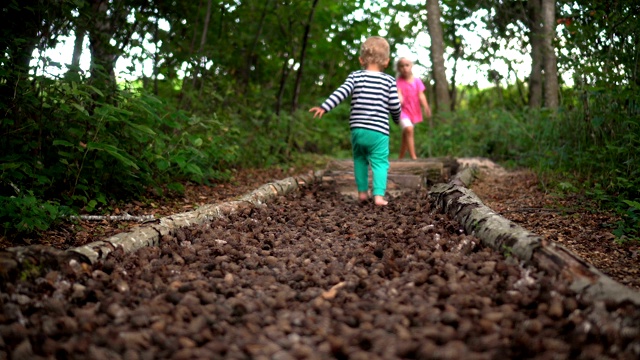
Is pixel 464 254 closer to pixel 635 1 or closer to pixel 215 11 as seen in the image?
pixel 635 1

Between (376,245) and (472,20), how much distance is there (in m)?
13.5

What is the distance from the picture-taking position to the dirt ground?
1764 millimetres

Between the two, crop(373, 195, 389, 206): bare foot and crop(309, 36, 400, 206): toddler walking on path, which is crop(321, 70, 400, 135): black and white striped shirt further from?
crop(373, 195, 389, 206): bare foot

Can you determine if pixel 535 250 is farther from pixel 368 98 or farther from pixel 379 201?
pixel 368 98

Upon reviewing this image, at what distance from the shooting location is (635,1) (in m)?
4.71

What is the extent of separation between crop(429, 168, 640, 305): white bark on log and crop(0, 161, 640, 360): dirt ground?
0.20 ft

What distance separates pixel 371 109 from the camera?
543 centimetres

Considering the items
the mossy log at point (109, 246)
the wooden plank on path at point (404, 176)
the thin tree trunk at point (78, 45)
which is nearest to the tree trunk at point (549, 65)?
the wooden plank on path at point (404, 176)

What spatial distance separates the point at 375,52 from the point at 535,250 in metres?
3.47

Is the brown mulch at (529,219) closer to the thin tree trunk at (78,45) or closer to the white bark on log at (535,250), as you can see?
the white bark on log at (535,250)

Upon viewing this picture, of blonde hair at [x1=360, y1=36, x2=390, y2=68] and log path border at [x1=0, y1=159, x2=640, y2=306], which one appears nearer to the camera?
log path border at [x1=0, y1=159, x2=640, y2=306]

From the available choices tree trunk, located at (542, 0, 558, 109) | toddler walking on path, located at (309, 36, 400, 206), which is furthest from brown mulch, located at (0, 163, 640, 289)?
tree trunk, located at (542, 0, 558, 109)

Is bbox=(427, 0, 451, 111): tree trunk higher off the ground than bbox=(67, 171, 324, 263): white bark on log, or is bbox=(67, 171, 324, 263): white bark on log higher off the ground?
bbox=(427, 0, 451, 111): tree trunk

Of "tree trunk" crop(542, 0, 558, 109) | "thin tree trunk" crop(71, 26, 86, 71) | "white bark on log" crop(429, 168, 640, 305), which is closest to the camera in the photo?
"white bark on log" crop(429, 168, 640, 305)
